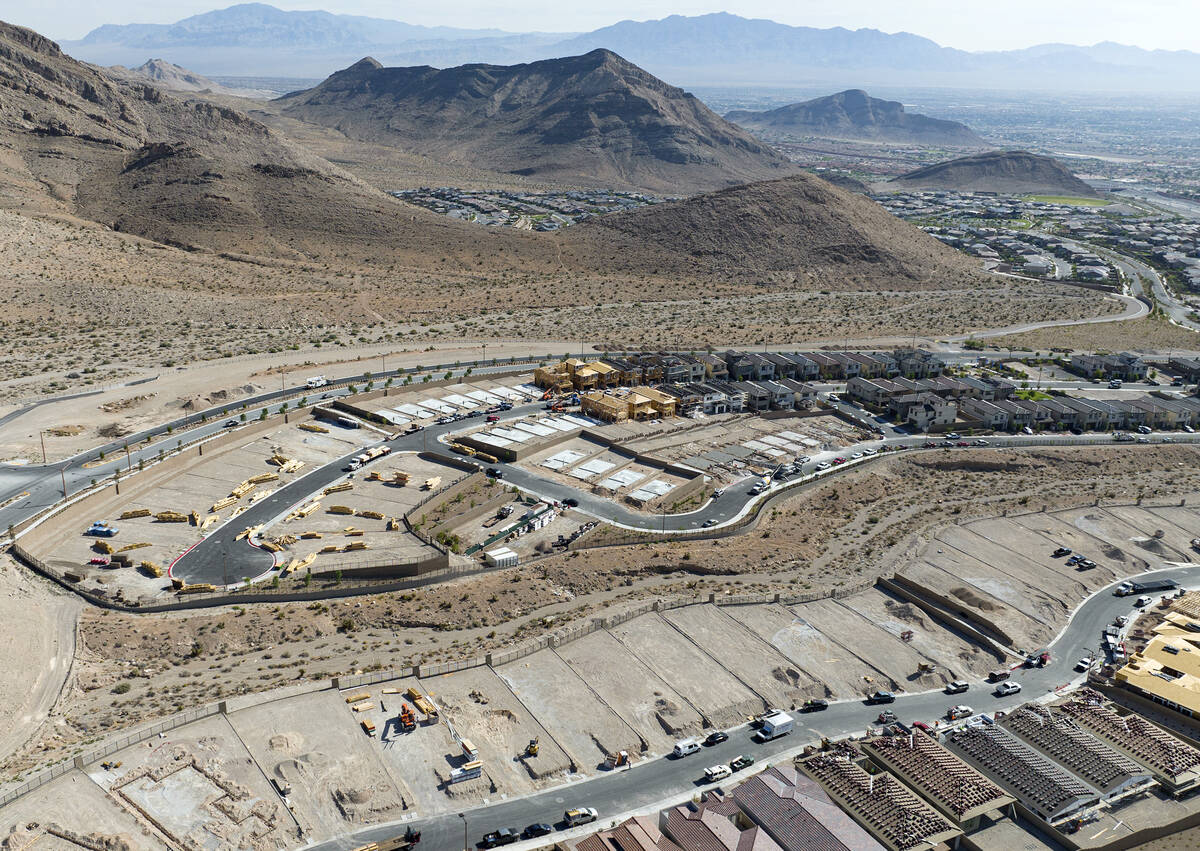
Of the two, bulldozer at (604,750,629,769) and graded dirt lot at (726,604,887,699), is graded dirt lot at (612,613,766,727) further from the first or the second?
bulldozer at (604,750,629,769)

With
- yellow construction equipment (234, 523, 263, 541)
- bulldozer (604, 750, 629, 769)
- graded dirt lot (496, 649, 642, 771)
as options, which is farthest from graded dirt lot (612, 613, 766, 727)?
yellow construction equipment (234, 523, 263, 541)

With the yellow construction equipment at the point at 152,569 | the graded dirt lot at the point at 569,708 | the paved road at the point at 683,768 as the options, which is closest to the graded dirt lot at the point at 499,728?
the graded dirt lot at the point at 569,708

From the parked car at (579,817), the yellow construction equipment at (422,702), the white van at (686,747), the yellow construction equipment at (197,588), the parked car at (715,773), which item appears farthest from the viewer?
the yellow construction equipment at (197,588)

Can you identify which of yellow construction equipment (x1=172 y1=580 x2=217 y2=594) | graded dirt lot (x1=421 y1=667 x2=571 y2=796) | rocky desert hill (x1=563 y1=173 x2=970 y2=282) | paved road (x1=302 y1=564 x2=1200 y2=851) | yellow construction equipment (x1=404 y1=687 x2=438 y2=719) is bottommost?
paved road (x1=302 y1=564 x2=1200 y2=851)

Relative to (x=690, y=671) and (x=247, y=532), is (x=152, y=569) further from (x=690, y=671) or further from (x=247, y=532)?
(x=690, y=671)

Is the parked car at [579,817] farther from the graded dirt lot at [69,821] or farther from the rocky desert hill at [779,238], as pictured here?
the rocky desert hill at [779,238]

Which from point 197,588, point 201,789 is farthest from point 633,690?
point 197,588
